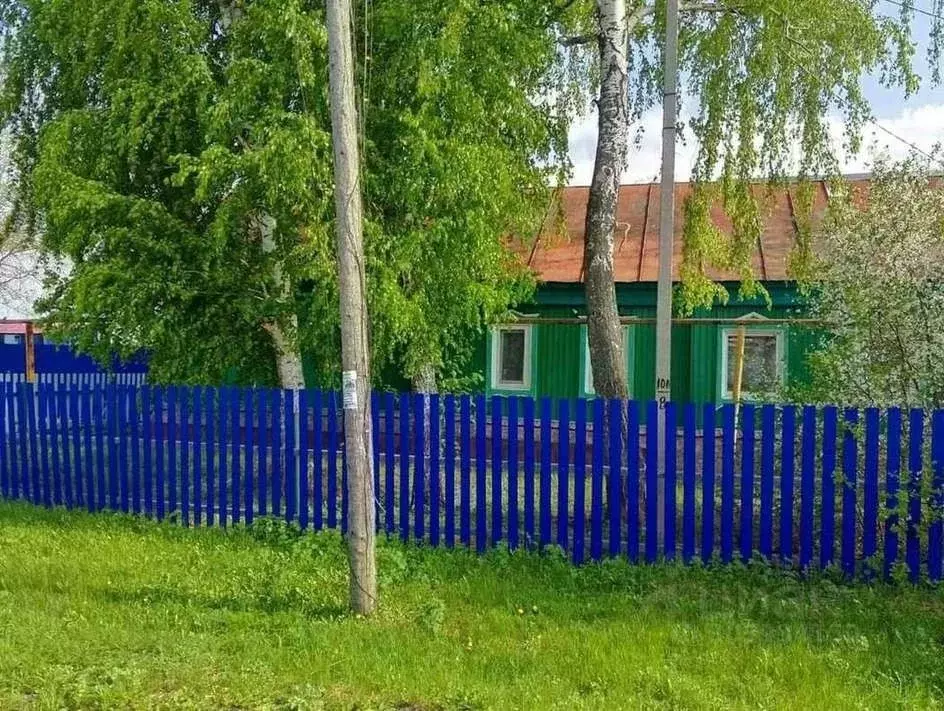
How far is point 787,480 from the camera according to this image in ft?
19.9

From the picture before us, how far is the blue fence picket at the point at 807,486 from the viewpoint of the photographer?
5969 mm

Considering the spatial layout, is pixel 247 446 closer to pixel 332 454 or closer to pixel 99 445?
pixel 332 454

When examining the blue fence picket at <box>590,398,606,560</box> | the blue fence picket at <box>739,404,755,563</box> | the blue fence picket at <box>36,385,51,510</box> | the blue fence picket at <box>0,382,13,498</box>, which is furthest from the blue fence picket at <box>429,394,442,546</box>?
the blue fence picket at <box>0,382,13,498</box>

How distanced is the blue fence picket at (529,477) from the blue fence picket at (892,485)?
2.53 meters

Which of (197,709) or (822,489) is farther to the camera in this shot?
(822,489)

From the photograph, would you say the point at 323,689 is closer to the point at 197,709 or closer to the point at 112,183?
the point at 197,709

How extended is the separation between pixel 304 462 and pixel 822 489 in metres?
4.25

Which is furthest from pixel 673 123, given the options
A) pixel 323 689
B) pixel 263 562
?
pixel 323 689

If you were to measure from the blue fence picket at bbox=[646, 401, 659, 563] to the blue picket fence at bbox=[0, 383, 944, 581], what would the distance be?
11 mm

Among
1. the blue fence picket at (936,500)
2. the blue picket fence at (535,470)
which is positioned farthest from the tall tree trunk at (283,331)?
the blue fence picket at (936,500)

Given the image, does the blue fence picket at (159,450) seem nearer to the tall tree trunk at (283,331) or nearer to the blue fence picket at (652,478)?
the tall tree trunk at (283,331)

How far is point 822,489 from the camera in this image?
6000mm

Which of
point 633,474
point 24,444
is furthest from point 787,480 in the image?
point 24,444

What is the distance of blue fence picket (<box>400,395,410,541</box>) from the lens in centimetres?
707
